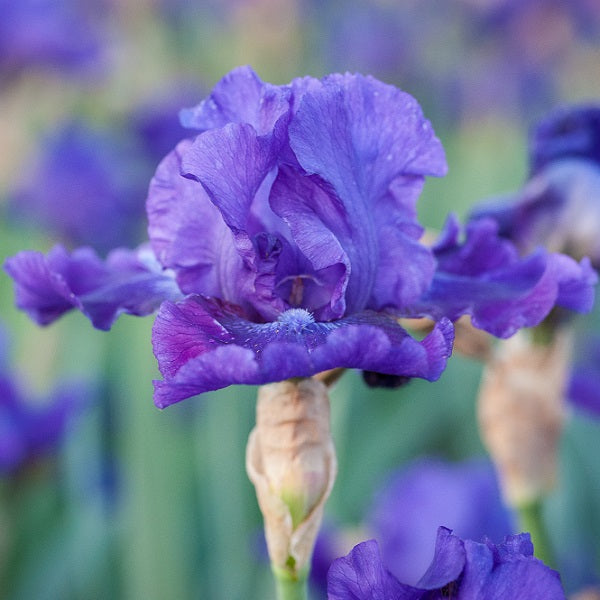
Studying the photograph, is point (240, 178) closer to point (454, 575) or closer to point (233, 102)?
point (233, 102)

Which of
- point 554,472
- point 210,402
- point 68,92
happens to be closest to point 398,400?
point 210,402

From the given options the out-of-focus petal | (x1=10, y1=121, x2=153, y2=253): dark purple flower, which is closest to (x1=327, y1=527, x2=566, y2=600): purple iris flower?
the out-of-focus petal

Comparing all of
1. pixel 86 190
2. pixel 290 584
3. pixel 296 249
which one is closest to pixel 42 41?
pixel 86 190

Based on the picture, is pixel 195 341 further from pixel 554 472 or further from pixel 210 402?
pixel 210 402

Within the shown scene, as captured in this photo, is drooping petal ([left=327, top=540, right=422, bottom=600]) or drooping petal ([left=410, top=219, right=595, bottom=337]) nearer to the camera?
drooping petal ([left=327, top=540, right=422, bottom=600])

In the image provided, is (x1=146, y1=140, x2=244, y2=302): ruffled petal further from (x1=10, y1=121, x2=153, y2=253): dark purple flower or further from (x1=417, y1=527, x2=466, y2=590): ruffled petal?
(x1=10, y1=121, x2=153, y2=253): dark purple flower

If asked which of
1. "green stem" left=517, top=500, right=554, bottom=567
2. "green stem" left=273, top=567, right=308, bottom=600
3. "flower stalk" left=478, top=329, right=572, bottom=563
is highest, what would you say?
"green stem" left=273, top=567, right=308, bottom=600
